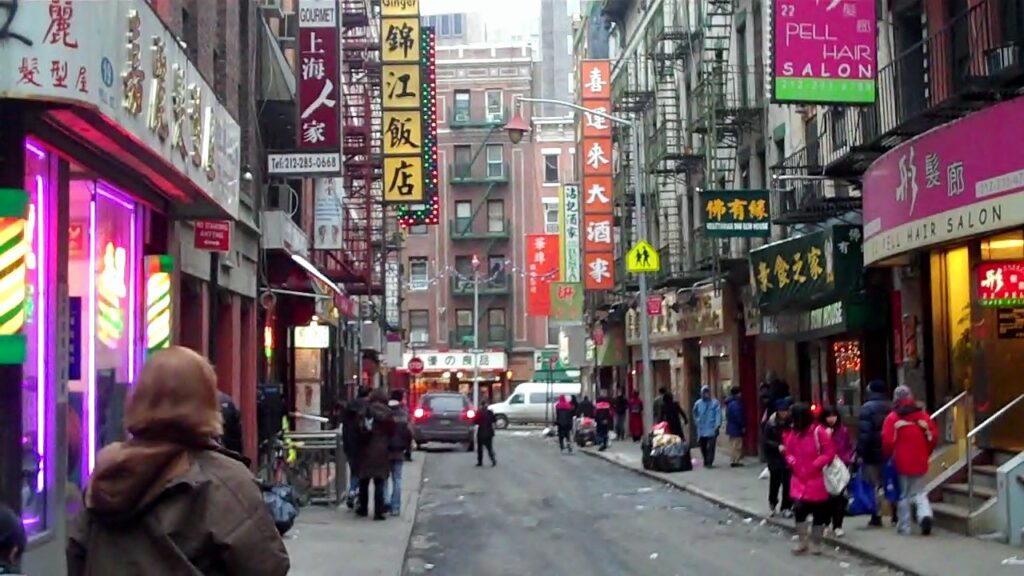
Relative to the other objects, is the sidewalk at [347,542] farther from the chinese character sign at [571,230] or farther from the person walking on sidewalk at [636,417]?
the chinese character sign at [571,230]

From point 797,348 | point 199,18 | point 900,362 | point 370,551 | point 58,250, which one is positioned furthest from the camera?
point 797,348

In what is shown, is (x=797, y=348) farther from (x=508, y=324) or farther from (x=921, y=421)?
(x=508, y=324)

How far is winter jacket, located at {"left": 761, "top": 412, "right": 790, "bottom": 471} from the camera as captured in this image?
18500mm

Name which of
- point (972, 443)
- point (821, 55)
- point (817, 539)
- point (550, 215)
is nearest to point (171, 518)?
point (817, 539)

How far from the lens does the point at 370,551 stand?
15.6 meters

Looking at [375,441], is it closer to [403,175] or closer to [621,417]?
[403,175]

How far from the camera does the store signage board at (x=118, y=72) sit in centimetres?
877

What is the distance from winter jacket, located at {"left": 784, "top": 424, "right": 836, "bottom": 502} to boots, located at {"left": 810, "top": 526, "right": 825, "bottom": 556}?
1.65 feet

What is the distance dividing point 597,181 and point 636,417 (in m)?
10.1

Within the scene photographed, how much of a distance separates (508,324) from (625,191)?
30.8 m

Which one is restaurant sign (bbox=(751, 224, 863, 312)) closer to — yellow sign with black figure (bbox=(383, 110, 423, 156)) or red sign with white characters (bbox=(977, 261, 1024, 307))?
red sign with white characters (bbox=(977, 261, 1024, 307))

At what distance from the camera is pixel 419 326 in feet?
255

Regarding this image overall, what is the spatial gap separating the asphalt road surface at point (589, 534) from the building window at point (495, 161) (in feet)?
159

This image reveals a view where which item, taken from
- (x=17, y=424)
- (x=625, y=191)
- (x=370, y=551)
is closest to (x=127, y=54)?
(x=17, y=424)
